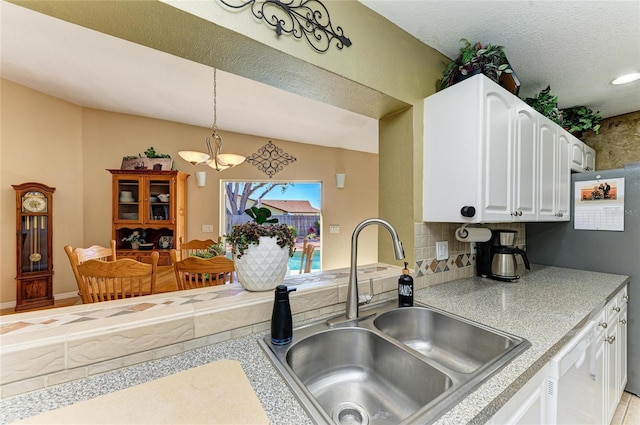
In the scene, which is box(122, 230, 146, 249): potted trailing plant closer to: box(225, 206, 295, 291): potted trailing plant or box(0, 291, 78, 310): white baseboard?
box(0, 291, 78, 310): white baseboard

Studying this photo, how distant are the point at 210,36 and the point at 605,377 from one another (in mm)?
2454

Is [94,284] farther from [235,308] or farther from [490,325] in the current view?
[490,325]

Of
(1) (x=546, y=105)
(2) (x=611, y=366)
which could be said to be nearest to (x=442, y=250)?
(2) (x=611, y=366)

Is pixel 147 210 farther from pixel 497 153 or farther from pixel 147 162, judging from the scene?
pixel 497 153

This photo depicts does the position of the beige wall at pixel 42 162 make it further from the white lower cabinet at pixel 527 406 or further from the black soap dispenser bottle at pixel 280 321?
the white lower cabinet at pixel 527 406

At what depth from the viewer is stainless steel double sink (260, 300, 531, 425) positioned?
0.73 metres

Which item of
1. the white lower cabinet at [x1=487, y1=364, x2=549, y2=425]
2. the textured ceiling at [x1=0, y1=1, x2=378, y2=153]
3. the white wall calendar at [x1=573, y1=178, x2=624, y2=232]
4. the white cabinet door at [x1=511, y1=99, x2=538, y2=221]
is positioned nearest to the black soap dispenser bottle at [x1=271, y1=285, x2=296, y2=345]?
the white lower cabinet at [x1=487, y1=364, x2=549, y2=425]

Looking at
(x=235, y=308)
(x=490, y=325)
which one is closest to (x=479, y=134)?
(x=490, y=325)

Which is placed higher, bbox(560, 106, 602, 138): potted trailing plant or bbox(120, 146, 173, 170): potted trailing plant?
bbox(560, 106, 602, 138): potted trailing plant

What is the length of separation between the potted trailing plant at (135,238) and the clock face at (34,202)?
889 mm

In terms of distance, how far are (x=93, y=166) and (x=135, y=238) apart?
122 centimetres

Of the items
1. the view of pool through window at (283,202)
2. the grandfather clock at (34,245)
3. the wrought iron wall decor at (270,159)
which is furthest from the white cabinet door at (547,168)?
the grandfather clock at (34,245)

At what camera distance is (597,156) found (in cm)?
251

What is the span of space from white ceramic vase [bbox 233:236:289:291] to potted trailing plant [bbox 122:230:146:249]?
312 cm
